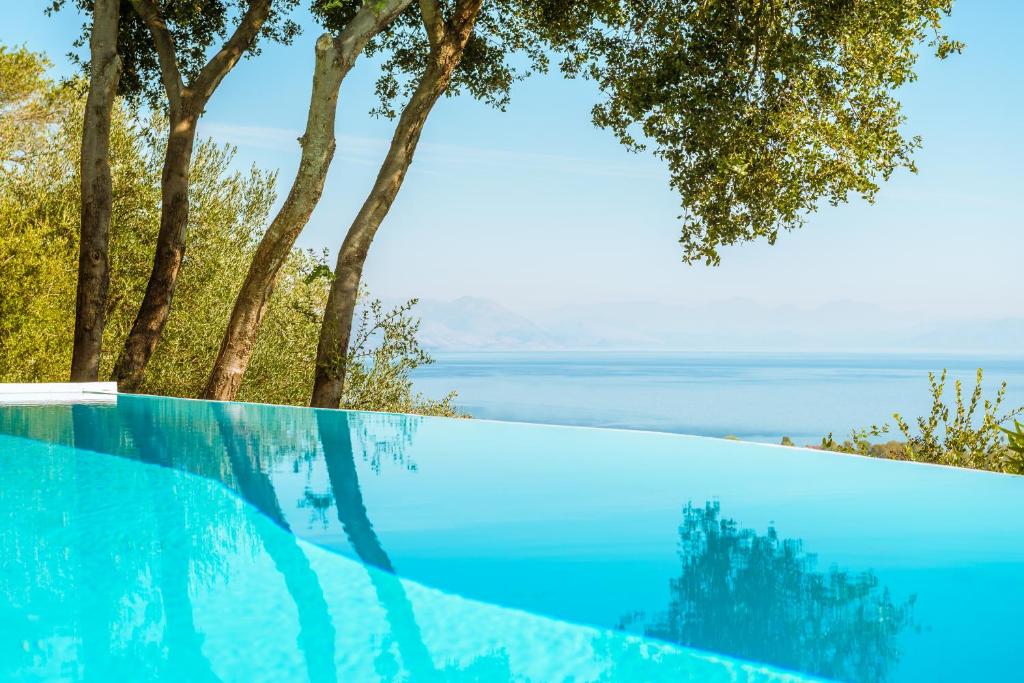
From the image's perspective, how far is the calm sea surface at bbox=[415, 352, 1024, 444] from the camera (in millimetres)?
58625

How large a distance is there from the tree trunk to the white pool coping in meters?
0.97

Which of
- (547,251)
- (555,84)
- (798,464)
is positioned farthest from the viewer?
(547,251)

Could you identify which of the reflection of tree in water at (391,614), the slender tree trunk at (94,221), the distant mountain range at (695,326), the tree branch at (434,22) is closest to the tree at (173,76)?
the slender tree trunk at (94,221)

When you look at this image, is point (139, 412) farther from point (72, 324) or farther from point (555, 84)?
point (555, 84)

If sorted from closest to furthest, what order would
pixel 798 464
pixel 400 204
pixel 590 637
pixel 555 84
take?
pixel 590 637, pixel 798 464, pixel 400 204, pixel 555 84

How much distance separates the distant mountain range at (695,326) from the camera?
11156 centimetres

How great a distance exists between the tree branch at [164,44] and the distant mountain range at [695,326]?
95550mm

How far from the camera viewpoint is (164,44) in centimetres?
1213

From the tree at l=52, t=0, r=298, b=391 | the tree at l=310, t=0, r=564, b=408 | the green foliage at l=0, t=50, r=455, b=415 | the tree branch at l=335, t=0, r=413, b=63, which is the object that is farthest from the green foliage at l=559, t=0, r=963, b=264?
the tree at l=52, t=0, r=298, b=391

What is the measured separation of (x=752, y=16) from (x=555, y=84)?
4003cm

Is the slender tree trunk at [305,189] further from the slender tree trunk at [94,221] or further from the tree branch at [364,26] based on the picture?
the slender tree trunk at [94,221]

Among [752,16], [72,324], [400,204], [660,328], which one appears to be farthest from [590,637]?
[660,328]

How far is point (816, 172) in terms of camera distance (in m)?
10.9

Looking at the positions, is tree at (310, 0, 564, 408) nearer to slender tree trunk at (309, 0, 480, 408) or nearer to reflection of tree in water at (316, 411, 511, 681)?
slender tree trunk at (309, 0, 480, 408)
